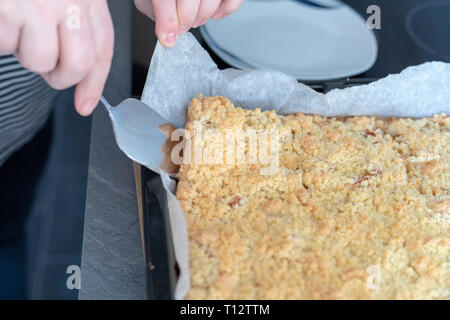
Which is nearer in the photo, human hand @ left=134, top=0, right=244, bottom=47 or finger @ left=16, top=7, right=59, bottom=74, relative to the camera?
finger @ left=16, top=7, right=59, bottom=74

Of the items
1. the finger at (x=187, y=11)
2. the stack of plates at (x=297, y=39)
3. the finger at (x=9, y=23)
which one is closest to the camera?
the finger at (x=9, y=23)

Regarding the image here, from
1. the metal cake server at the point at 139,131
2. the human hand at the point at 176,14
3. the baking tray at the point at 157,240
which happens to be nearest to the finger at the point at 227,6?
the human hand at the point at 176,14

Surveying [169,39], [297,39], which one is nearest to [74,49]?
[169,39]

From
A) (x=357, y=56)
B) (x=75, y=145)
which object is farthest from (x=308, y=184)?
(x=75, y=145)

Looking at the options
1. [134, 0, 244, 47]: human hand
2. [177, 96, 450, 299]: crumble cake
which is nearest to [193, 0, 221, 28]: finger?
[134, 0, 244, 47]: human hand

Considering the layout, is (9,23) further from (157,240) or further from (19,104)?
(19,104)

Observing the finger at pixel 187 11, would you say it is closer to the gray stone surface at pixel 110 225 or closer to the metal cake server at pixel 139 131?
the metal cake server at pixel 139 131

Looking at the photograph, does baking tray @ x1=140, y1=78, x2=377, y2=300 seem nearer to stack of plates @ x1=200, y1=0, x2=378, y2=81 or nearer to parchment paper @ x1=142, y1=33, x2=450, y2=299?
parchment paper @ x1=142, y1=33, x2=450, y2=299
